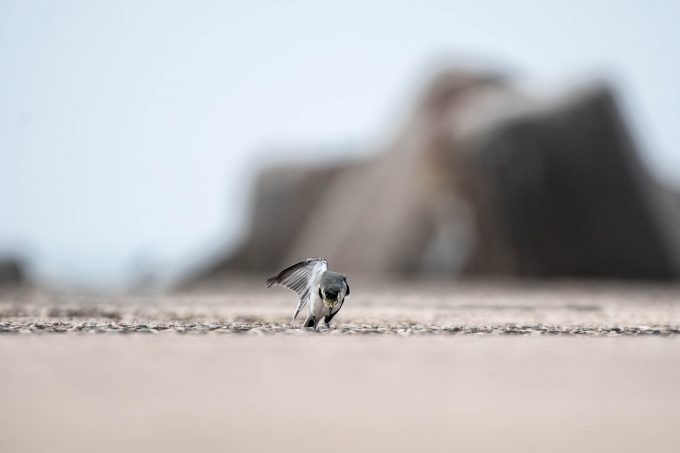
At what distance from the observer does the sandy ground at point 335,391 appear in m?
3.28

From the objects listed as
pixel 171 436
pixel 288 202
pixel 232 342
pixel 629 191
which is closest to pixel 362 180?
pixel 288 202

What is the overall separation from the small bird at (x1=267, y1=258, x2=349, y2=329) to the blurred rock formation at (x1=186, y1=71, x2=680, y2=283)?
97.3ft

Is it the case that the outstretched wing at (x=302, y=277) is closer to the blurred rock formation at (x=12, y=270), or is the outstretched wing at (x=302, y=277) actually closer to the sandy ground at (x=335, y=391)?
the sandy ground at (x=335, y=391)

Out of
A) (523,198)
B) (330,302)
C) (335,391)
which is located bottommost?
(523,198)

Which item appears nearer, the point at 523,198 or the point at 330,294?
the point at 330,294

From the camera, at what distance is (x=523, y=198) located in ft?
121

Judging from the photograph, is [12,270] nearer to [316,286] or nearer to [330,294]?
[316,286]

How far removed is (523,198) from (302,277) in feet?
100

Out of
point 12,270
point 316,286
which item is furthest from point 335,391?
point 12,270

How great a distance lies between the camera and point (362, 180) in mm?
48344

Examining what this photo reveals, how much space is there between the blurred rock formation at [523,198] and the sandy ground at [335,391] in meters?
30.2

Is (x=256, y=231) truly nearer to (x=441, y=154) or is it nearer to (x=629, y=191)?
(x=441, y=154)

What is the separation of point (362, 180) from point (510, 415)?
44.8 metres

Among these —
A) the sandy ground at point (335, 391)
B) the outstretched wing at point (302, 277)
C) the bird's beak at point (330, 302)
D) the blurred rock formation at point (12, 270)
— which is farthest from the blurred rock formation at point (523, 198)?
the sandy ground at point (335, 391)
